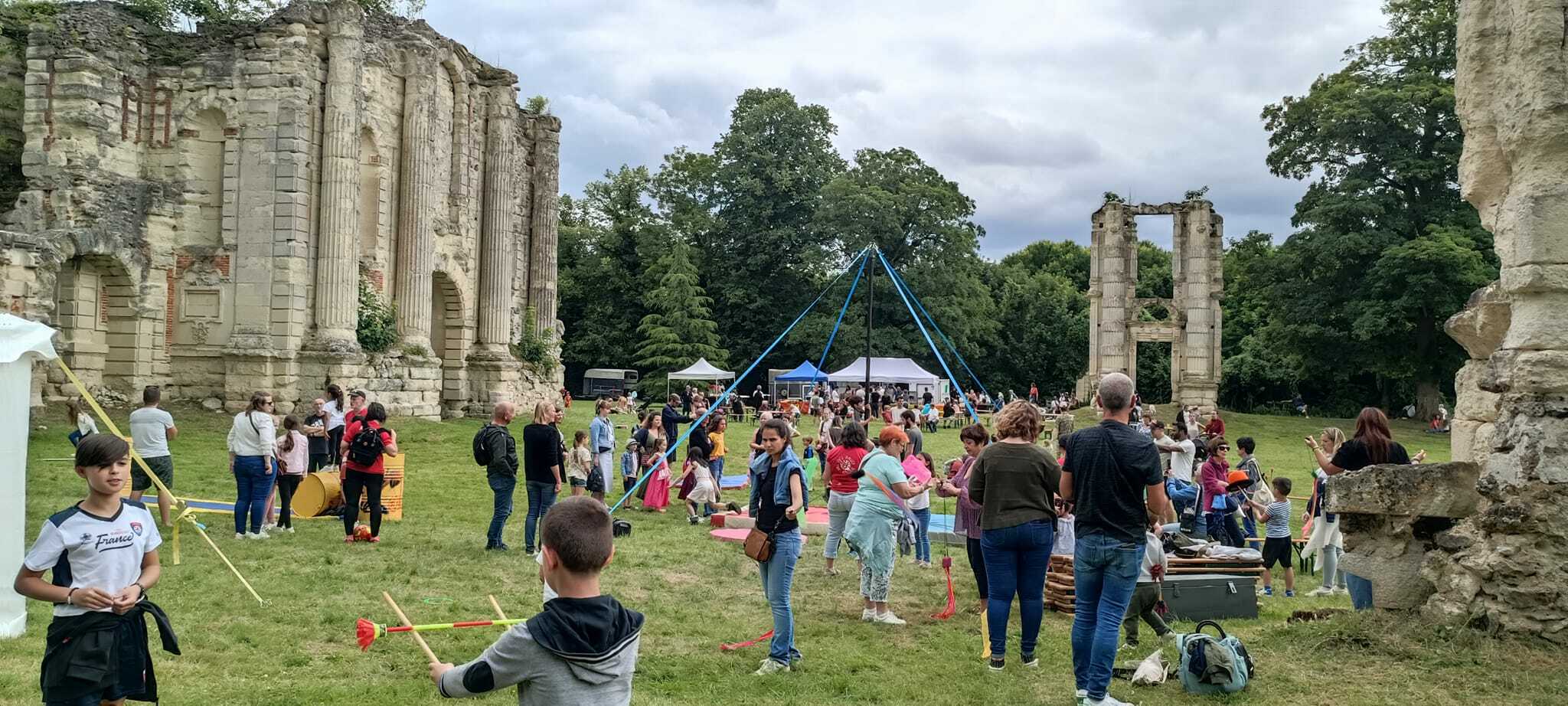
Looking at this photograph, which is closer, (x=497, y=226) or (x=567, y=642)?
(x=567, y=642)

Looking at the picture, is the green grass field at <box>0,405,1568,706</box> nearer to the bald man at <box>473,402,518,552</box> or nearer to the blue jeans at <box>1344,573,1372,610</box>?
the blue jeans at <box>1344,573,1372,610</box>

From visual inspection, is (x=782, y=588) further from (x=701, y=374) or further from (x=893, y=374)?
(x=701, y=374)

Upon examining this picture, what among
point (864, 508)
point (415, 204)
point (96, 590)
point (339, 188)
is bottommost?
point (864, 508)

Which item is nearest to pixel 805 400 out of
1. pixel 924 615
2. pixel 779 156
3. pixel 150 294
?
pixel 779 156

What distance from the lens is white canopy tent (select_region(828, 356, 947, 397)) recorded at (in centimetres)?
4081

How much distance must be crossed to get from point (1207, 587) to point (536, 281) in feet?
94.5

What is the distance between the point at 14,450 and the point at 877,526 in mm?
6059

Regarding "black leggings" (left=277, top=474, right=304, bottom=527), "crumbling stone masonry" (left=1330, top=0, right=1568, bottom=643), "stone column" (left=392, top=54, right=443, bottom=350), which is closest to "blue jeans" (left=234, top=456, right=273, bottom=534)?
"black leggings" (left=277, top=474, right=304, bottom=527)

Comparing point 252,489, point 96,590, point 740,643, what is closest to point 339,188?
point 252,489

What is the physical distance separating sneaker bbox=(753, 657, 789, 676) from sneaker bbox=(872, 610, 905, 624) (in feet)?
6.04

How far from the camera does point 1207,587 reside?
9.03 m

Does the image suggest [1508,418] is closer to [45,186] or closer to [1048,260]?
[45,186]

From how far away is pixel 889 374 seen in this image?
41.4m

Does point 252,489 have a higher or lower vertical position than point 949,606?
higher
